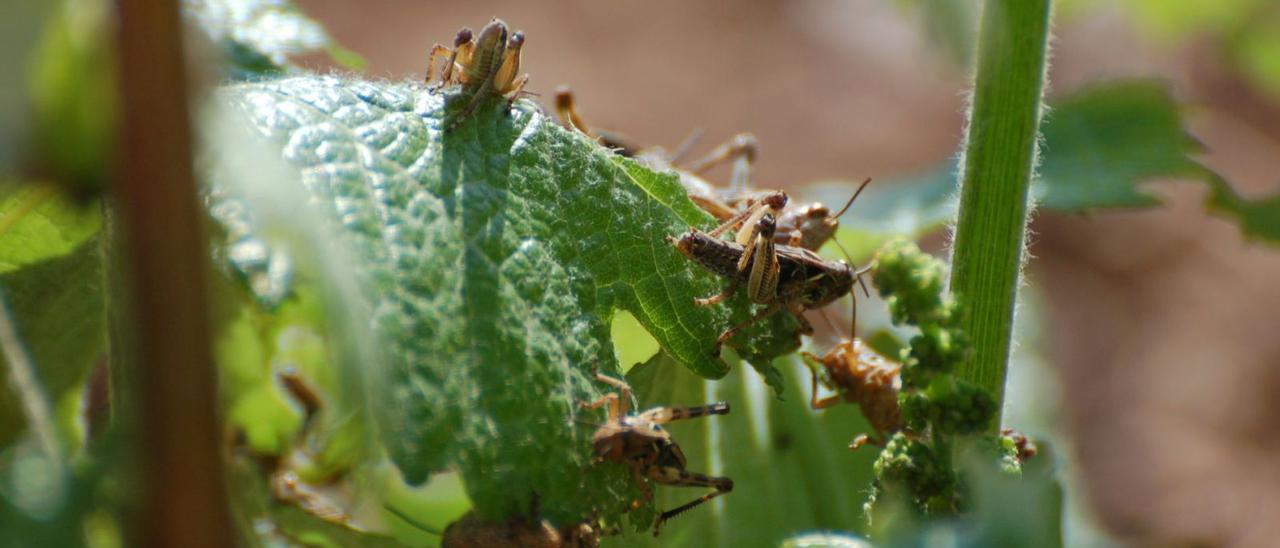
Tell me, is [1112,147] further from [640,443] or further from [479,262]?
[479,262]

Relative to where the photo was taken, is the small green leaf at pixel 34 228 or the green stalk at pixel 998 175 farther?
the small green leaf at pixel 34 228

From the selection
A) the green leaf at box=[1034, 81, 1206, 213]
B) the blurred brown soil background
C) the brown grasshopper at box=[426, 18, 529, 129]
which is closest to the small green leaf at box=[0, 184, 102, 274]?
the brown grasshopper at box=[426, 18, 529, 129]

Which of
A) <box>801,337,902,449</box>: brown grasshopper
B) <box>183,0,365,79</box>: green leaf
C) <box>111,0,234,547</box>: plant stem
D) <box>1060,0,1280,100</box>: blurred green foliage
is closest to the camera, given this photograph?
<box>111,0,234,547</box>: plant stem

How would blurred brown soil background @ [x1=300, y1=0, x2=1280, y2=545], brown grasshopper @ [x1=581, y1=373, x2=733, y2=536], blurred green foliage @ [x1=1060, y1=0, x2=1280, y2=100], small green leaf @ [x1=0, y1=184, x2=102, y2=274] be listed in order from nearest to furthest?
1. brown grasshopper @ [x1=581, y1=373, x2=733, y2=536]
2. small green leaf @ [x1=0, y1=184, x2=102, y2=274]
3. blurred green foliage @ [x1=1060, y1=0, x2=1280, y2=100]
4. blurred brown soil background @ [x1=300, y1=0, x2=1280, y2=545]

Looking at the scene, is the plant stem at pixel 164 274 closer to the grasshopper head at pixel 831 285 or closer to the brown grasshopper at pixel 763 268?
the brown grasshopper at pixel 763 268

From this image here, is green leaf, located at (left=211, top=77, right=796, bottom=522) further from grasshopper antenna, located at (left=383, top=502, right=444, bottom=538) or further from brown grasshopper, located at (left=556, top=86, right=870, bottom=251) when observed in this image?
grasshopper antenna, located at (left=383, top=502, right=444, bottom=538)

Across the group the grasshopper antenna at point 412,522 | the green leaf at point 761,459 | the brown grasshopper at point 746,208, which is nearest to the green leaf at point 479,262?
the brown grasshopper at point 746,208

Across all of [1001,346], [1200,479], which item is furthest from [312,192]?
[1200,479]
